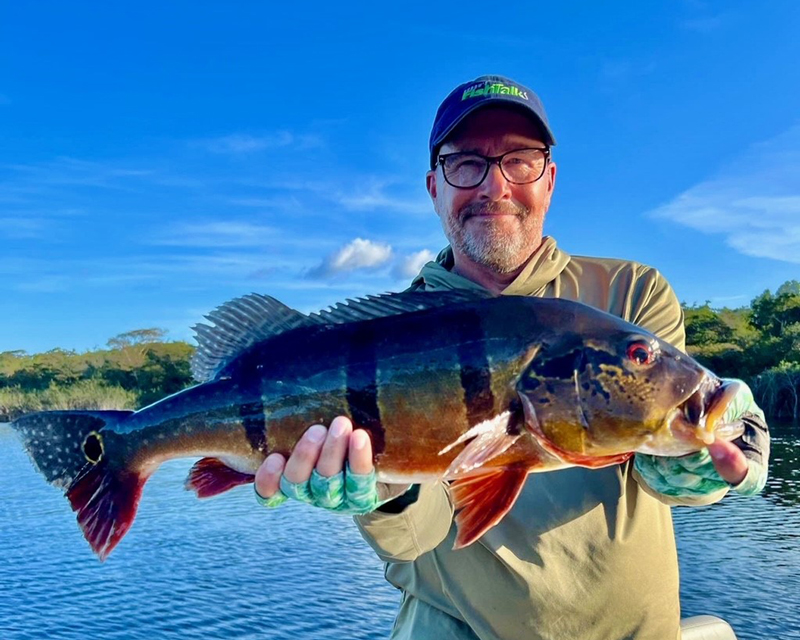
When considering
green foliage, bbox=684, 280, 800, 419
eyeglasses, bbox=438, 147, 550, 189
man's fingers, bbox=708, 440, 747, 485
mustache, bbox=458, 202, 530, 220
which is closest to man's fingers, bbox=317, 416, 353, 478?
man's fingers, bbox=708, 440, 747, 485

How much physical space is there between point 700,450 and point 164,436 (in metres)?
2.12

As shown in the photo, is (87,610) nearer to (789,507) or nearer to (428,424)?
(428,424)

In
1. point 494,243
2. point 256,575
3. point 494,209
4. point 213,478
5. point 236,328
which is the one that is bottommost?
point 256,575

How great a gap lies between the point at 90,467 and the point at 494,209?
2375mm

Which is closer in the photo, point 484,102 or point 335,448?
point 335,448

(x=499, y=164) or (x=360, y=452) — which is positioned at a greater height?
(x=499, y=164)

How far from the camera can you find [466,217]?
4.09 m

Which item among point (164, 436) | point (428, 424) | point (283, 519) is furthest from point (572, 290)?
point (283, 519)

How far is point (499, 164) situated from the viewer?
4066 mm

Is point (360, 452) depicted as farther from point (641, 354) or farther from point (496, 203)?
point (496, 203)

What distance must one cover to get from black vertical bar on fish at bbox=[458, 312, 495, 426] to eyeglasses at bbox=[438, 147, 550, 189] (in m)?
1.51

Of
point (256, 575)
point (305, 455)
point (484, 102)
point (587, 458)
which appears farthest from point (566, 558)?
point (256, 575)

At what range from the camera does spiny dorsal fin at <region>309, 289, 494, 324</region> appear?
2973mm

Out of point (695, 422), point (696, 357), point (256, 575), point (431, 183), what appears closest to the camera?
point (695, 422)
